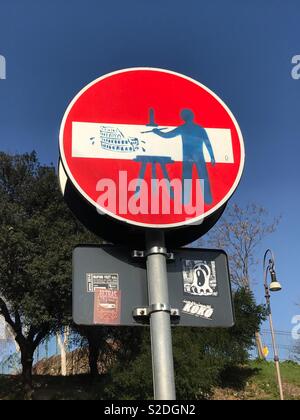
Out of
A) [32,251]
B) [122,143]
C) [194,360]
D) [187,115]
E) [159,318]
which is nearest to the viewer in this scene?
[159,318]

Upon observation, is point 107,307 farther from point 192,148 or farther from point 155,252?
point 192,148

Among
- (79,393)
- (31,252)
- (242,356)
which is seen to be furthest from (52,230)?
(242,356)

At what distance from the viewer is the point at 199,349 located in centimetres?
1925

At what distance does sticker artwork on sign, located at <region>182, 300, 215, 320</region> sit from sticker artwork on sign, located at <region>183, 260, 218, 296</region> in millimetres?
60

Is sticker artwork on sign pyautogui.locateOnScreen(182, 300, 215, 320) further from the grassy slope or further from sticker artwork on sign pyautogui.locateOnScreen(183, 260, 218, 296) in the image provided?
the grassy slope

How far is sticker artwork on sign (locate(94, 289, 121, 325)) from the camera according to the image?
236 cm

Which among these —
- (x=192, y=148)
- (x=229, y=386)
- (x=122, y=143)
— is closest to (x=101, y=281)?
(x=122, y=143)

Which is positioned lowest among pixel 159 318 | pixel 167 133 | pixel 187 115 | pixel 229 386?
pixel 159 318

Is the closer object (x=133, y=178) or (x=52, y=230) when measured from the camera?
(x=133, y=178)

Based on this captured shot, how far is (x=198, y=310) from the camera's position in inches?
97.2

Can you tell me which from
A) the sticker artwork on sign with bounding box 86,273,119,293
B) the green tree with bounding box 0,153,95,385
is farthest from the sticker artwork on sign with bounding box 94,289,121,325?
the green tree with bounding box 0,153,95,385

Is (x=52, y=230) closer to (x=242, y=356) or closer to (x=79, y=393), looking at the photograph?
(x=79, y=393)

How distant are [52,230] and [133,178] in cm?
2044

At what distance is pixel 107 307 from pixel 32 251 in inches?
787
